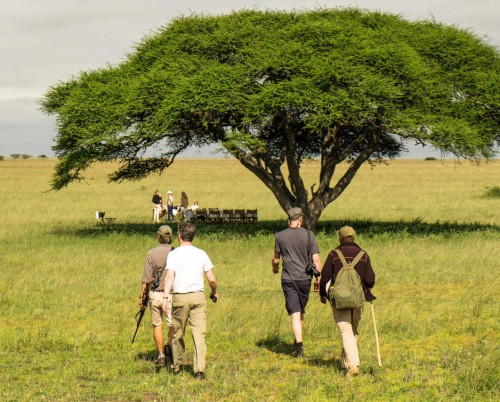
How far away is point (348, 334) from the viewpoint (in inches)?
399

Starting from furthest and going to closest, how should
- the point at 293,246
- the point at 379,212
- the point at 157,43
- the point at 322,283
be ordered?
1. the point at 379,212
2. the point at 157,43
3. the point at 293,246
4. the point at 322,283

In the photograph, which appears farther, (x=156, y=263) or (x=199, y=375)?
(x=156, y=263)

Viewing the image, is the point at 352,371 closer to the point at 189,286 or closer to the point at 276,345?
the point at 189,286

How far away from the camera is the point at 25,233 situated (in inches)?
1241

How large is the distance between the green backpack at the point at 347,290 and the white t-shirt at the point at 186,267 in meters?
1.54

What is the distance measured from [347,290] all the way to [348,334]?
0.59 metres

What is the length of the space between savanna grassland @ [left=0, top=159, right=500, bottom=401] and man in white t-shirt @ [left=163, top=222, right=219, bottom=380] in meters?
0.58

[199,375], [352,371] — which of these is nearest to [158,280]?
[199,375]

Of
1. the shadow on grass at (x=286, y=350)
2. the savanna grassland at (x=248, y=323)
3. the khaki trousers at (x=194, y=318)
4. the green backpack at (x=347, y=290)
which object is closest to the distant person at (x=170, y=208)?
the savanna grassland at (x=248, y=323)

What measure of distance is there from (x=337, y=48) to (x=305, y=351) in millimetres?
18037

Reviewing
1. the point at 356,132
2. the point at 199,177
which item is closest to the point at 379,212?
the point at 356,132

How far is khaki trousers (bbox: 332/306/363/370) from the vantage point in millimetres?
10109

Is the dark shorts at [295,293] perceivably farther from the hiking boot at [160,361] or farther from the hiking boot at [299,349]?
the hiking boot at [160,361]

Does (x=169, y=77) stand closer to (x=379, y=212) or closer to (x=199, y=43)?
(x=199, y=43)
